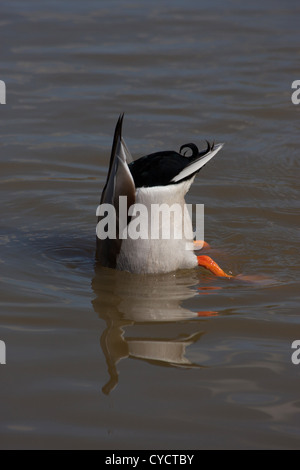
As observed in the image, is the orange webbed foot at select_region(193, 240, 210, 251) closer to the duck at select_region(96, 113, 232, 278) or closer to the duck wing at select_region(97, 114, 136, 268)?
the duck at select_region(96, 113, 232, 278)

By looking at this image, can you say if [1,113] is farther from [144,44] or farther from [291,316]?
[291,316]

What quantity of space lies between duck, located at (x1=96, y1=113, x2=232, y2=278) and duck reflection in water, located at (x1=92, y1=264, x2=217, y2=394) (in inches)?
3.8

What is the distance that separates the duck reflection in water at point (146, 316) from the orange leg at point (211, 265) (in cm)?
12

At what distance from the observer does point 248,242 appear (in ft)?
18.8

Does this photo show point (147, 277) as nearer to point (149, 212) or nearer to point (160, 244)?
point (160, 244)

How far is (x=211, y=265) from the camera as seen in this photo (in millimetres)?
5160

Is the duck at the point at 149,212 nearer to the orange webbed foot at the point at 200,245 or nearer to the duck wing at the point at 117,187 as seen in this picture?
the duck wing at the point at 117,187

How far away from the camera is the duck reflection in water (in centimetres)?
416

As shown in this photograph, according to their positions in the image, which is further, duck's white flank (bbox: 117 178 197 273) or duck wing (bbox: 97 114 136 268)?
duck's white flank (bbox: 117 178 197 273)

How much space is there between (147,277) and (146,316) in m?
0.55

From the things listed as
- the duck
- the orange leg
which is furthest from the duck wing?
the orange leg

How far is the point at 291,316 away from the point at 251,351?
49 centimetres

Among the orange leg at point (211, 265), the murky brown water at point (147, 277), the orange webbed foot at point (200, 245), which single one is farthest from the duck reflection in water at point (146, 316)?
the orange webbed foot at point (200, 245)

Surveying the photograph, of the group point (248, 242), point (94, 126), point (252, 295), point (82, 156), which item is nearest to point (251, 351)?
point (252, 295)
